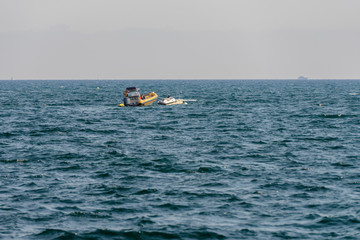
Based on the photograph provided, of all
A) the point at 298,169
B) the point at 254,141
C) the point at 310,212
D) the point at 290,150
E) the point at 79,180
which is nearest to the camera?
the point at 310,212

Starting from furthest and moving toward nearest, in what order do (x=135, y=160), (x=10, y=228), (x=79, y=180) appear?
(x=135, y=160), (x=79, y=180), (x=10, y=228)

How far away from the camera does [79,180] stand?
27.0 m

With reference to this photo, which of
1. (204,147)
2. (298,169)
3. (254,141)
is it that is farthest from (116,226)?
(254,141)

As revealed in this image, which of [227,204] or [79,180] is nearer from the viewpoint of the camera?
[227,204]

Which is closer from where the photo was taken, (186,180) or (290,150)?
(186,180)

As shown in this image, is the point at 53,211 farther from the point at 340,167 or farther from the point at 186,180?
the point at 340,167

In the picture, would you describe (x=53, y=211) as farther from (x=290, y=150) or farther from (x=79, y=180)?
(x=290, y=150)

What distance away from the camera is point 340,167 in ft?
99.1

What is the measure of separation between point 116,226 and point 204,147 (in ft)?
66.3

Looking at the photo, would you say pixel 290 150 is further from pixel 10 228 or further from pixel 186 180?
pixel 10 228

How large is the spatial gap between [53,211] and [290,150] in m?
21.3

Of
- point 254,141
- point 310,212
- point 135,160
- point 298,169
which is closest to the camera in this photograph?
point 310,212

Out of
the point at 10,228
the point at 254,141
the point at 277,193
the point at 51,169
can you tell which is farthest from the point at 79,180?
the point at 254,141

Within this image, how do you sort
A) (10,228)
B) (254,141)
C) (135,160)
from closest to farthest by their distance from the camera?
(10,228)
(135,160)
(254,141)
